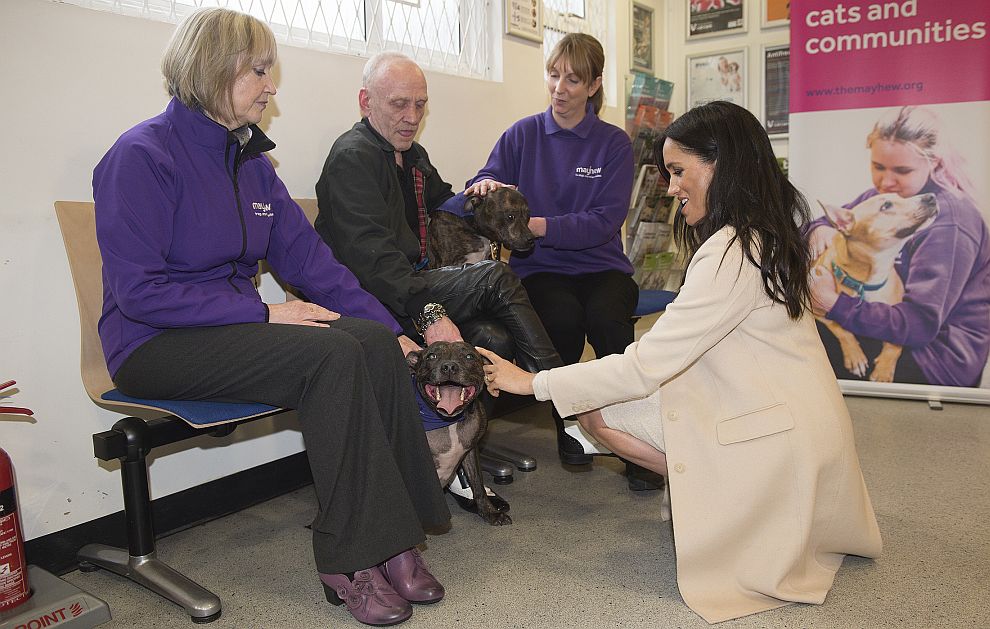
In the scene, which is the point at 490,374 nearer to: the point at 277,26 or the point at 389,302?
the point at 389,302

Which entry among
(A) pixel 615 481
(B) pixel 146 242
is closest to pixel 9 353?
(B) pixel 146 242

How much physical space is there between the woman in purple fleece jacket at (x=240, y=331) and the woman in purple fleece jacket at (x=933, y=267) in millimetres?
2887

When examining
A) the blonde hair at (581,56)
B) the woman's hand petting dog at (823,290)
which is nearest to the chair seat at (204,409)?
the blonde hair at (581,56)

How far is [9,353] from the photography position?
7.35 feet

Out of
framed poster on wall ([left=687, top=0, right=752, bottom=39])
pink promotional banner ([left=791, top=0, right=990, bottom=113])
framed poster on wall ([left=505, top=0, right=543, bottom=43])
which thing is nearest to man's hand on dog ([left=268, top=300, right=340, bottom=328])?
framed poster on wall ([left=505, top=0, right=543, bottom=43])

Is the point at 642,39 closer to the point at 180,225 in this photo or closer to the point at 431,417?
the point at 431,417

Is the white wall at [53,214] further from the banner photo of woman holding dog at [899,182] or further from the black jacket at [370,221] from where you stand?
the banner photo of woman holding dog at [899,182]

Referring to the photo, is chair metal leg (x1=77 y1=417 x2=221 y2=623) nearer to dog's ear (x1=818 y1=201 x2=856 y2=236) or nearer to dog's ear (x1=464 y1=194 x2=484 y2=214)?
dog's ear (x1=464 y1=194 x2=484 y2=214)

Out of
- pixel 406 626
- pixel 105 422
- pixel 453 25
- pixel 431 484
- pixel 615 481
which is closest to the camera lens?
pixel 406 626

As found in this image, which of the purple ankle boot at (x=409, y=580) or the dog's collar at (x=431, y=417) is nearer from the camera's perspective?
the purple ankle boot at (x=409, y=580)

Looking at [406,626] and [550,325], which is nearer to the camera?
[406,626]

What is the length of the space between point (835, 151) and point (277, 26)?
269cm

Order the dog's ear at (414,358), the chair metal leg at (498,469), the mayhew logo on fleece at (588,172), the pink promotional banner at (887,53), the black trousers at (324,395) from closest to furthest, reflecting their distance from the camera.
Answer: the black trousers at (324,395) < the dog's ear at (414,358) < the chair metal leg at (498,469) < the mayhew logo on fleece at (588,172) < the pink promotional banner at (887,53)

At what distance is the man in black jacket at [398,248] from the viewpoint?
2.60m
